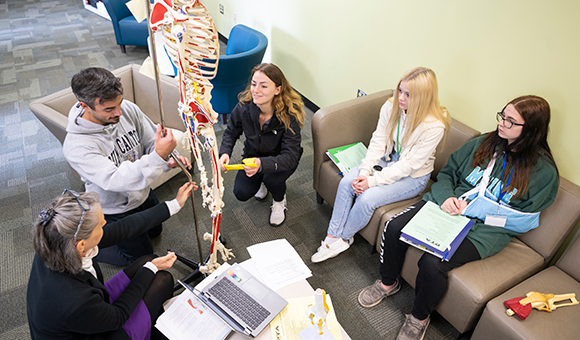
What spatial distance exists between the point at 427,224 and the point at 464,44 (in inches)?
44.6

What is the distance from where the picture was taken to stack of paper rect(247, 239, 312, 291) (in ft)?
5.07

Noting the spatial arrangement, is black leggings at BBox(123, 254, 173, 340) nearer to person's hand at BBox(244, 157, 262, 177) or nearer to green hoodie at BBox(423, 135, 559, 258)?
person's hand at BBox(244, 157, 262, 177)

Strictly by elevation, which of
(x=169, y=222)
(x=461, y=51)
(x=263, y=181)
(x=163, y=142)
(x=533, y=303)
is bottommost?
(x=169, y=222)

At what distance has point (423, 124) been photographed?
202cm

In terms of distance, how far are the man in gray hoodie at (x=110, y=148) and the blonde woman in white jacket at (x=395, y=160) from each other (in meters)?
1.00

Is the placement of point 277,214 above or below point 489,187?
below

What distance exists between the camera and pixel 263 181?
98.0 inches

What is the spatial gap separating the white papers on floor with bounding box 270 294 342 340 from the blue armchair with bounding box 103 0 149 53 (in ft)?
14.2

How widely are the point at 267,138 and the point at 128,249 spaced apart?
1.04 meters

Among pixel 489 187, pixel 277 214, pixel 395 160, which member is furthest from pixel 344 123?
pixel 489 187

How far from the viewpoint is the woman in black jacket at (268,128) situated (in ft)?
7.03

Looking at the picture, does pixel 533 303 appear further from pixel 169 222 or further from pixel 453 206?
pixel 169 222

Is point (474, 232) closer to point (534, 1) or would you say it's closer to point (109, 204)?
point (534, 1)

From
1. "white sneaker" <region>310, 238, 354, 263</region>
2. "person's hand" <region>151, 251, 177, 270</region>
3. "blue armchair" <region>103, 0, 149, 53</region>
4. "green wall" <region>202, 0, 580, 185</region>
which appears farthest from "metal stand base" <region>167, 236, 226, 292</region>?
"blue armchair" <region>103, 0, 149, 53</region>
